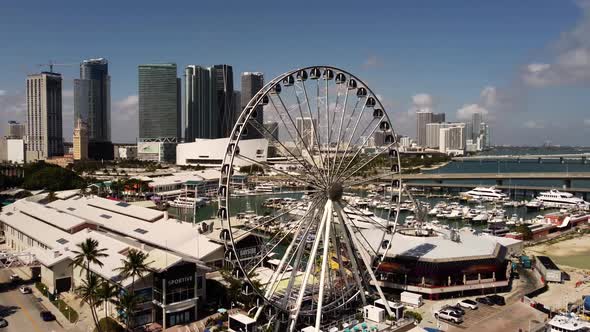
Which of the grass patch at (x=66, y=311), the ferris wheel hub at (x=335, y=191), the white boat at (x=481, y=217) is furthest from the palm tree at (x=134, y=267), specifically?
the white boat at (x=481, y=217)

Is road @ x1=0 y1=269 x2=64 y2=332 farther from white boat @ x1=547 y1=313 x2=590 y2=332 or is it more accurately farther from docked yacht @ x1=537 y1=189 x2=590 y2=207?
docked yacht @ x1=537 y1=189 x2=590 y2=207

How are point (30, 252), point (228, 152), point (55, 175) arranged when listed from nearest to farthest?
point (228, 152), point (30, 252), point (55, 175)

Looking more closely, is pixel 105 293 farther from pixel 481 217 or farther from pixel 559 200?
pixel 559 200

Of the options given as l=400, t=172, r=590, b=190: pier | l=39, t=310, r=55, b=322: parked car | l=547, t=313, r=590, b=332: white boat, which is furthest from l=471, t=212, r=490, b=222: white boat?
l=39, t=310, r=55, b=322: parked car

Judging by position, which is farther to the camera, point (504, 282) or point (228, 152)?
point (504, 282)

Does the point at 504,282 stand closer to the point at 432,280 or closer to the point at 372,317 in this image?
the point at 432,280

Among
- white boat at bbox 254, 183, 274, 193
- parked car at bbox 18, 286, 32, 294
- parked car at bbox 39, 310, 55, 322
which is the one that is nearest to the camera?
parked car at bbox 39, 310, 55, 322

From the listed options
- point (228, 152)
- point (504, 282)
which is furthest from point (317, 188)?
point (504, 282)
